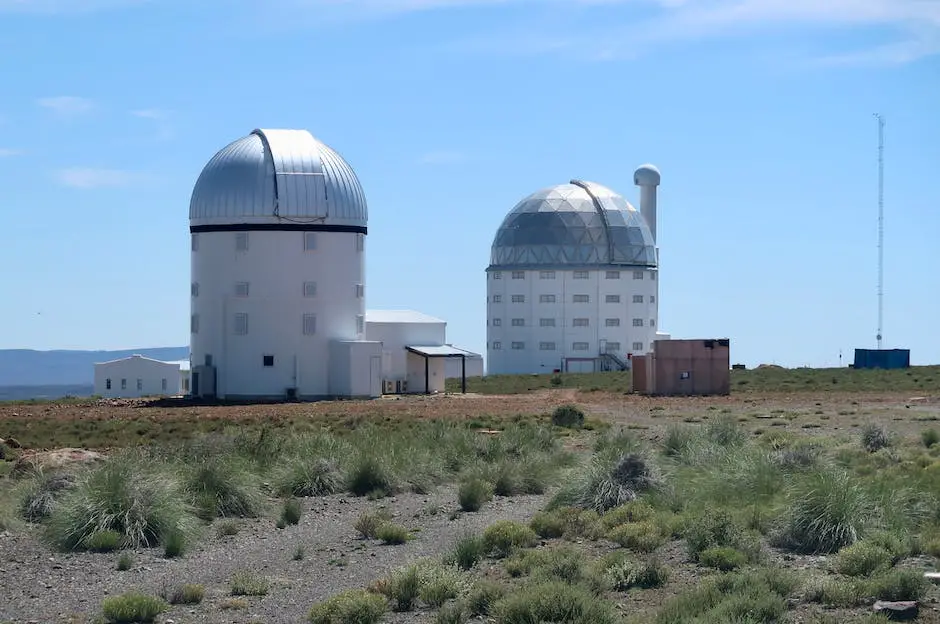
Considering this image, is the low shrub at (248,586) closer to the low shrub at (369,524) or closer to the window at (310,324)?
the low shrub at (369,524)

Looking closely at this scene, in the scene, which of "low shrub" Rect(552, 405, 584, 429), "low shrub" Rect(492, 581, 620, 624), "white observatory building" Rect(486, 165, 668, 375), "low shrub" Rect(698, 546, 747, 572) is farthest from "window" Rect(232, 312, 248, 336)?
"low shrub" Rect(492, 581, 620, 624)

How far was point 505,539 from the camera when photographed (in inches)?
555

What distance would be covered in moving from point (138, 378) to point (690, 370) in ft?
84.2

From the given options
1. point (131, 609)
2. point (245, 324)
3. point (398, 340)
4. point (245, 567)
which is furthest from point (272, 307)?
point (131, 609)

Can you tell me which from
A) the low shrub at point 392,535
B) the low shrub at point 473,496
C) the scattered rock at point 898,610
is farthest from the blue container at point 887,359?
the scattered rock at point 898,610

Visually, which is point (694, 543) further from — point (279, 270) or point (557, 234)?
point (557, 234)

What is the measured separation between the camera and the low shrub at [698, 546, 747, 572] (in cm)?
1259

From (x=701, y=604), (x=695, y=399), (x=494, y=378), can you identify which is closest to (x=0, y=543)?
(x=701, y=604)

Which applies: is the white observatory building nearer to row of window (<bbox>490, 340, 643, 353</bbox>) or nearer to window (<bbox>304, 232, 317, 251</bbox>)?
row of window (<bbox>490, 340, 643, 353</bbox>)

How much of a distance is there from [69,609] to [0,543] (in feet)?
11.8

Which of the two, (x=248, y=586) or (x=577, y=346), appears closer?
(x=248, y=586)

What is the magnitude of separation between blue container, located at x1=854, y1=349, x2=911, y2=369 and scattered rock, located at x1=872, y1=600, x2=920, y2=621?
183ft

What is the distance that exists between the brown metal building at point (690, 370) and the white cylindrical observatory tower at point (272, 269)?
420 inches

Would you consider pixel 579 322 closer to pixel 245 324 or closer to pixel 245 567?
pixel 245 324
